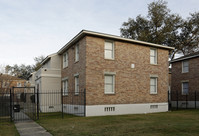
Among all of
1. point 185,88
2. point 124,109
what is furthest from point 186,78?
point 124,109

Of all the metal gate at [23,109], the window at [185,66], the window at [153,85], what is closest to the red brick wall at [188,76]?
the window at [185,66]

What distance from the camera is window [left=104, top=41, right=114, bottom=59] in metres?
17.6

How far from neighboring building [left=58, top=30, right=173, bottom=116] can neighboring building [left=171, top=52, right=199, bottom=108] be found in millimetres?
5708

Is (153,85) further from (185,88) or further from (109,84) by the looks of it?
(185,88)

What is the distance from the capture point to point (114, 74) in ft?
57.9

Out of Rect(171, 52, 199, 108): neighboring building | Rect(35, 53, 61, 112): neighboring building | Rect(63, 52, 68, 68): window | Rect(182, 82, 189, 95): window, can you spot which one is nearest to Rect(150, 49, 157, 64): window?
Rect(171, 52, 199, 108): neighboring building

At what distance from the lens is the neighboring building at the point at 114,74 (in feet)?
53.9

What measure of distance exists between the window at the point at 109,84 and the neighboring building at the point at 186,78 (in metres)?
10.2

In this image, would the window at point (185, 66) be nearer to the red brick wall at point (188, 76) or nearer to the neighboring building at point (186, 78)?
the neighboring building at point (186, 78)

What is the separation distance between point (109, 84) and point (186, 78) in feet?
45.8

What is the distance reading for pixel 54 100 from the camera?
21750mm

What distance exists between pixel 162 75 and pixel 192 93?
285 inches

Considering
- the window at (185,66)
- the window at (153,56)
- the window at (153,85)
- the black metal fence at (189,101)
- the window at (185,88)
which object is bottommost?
the black metal fence at (189,101)

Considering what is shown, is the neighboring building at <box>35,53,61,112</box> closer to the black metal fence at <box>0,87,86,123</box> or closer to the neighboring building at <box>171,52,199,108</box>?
the black metal fence at <box>0,87,86,123</box>
